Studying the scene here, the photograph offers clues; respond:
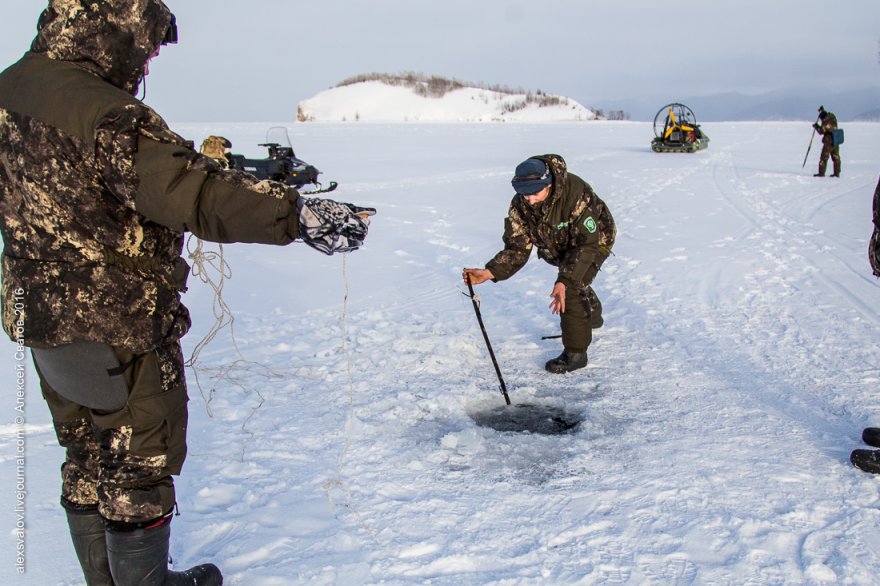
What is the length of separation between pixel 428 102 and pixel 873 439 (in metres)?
58.4

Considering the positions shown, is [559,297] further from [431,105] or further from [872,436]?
[431,105]

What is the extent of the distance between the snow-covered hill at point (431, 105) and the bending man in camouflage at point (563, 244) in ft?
160

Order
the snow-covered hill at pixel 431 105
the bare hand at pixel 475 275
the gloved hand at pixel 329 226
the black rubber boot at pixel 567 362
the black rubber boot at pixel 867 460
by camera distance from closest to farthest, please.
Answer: the gloved hand at pixel 329 226 < the black rubber boot at pixel 867 460 < the bare hand at pixel 475 275 < the black rubber boot at pixel 567 362 < the snow-covered hill at pixel 431 105

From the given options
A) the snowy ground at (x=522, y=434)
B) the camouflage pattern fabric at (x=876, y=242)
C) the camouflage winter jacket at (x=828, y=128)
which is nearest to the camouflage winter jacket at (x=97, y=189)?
the snowy ground at (x=522, y=434)

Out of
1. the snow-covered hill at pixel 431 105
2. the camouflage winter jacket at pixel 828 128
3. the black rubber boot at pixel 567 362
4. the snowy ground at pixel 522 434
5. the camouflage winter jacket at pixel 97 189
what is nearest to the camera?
the camouflage winter jacket at pixel 97 189

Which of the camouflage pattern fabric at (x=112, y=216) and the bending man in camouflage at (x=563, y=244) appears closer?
the camouflage pattern fabric at (x=112, y=216)

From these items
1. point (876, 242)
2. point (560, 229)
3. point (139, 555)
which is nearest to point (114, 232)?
point (139, 555)

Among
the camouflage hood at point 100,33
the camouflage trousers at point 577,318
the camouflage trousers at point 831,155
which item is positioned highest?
the camouflage trousers at point 831,155

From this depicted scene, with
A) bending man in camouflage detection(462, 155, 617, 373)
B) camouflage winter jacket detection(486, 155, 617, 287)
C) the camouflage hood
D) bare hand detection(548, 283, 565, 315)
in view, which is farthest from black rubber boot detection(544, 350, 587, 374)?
the camouflage hood

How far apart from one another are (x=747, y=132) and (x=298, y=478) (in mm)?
33998

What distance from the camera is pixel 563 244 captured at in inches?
177

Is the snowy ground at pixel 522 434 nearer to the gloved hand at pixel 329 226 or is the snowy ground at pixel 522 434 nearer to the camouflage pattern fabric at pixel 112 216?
the camouflage pattern fabric at pixel 112 216

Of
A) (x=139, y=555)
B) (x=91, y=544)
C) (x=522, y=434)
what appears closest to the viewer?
(x=139, y=555)

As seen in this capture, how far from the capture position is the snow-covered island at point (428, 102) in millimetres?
54594
